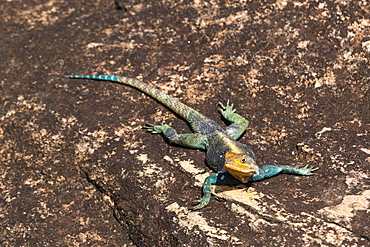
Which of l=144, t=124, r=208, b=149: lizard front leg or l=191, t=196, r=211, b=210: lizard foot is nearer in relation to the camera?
l=191, t=196, r=211, b=210: lizard foot

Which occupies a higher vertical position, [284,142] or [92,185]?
[284,142]

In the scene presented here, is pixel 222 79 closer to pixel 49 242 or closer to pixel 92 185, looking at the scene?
pixel 92 185

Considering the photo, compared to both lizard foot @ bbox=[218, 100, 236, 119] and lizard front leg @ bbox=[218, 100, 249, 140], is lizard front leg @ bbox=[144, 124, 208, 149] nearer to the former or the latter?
lizard front leg @ bbox=[218, 100, 249, 140]

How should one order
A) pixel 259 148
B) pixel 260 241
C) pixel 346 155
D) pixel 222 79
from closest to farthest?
pixel 260 241 → pixel 346 155 → pixel 259 148 → pixel 222 79

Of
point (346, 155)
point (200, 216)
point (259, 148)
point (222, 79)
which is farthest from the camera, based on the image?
point (222, 79)

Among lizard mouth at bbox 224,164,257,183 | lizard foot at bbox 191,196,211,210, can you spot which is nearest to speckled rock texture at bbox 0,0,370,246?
lizard foot at bbox 191,196,211,210

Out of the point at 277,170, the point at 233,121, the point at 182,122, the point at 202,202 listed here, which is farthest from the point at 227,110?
the point at 202,202

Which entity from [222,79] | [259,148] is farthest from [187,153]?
[222,79]
